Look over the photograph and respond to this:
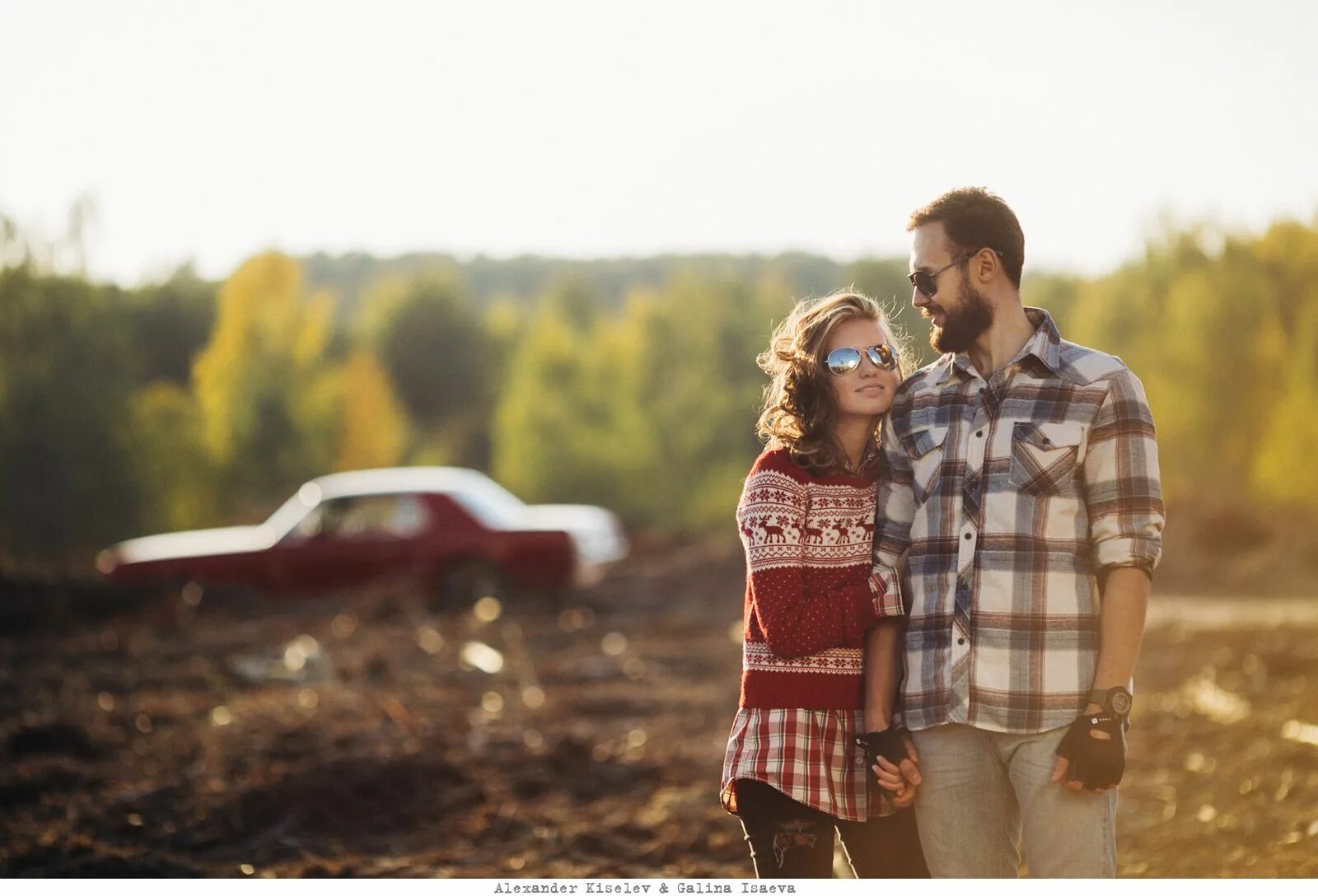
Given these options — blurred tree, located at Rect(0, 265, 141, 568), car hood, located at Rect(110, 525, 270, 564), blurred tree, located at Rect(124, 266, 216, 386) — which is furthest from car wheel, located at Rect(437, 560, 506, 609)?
blurred tree, located at Rect(124, 266, 216, 386)

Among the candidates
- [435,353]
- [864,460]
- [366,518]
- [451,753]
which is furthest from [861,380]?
[435,353]

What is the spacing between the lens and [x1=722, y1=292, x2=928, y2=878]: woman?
2.57m

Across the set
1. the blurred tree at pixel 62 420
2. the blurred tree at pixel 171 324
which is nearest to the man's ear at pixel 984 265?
the blurred tree at pixel 62 420

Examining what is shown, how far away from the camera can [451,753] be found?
20.1ft

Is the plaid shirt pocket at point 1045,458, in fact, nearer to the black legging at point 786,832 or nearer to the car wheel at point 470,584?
the black legging at point 786,832

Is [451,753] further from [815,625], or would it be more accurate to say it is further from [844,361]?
[844,361]

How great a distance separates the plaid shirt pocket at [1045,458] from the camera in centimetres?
248

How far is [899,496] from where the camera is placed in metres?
2.67

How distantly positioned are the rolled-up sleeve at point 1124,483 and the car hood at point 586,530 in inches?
363

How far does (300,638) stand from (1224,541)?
14.4 metres

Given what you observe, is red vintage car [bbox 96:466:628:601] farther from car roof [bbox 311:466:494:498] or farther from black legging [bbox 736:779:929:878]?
black legging [bbox 736:779:929:878]

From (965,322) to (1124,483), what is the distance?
0.46 meters
